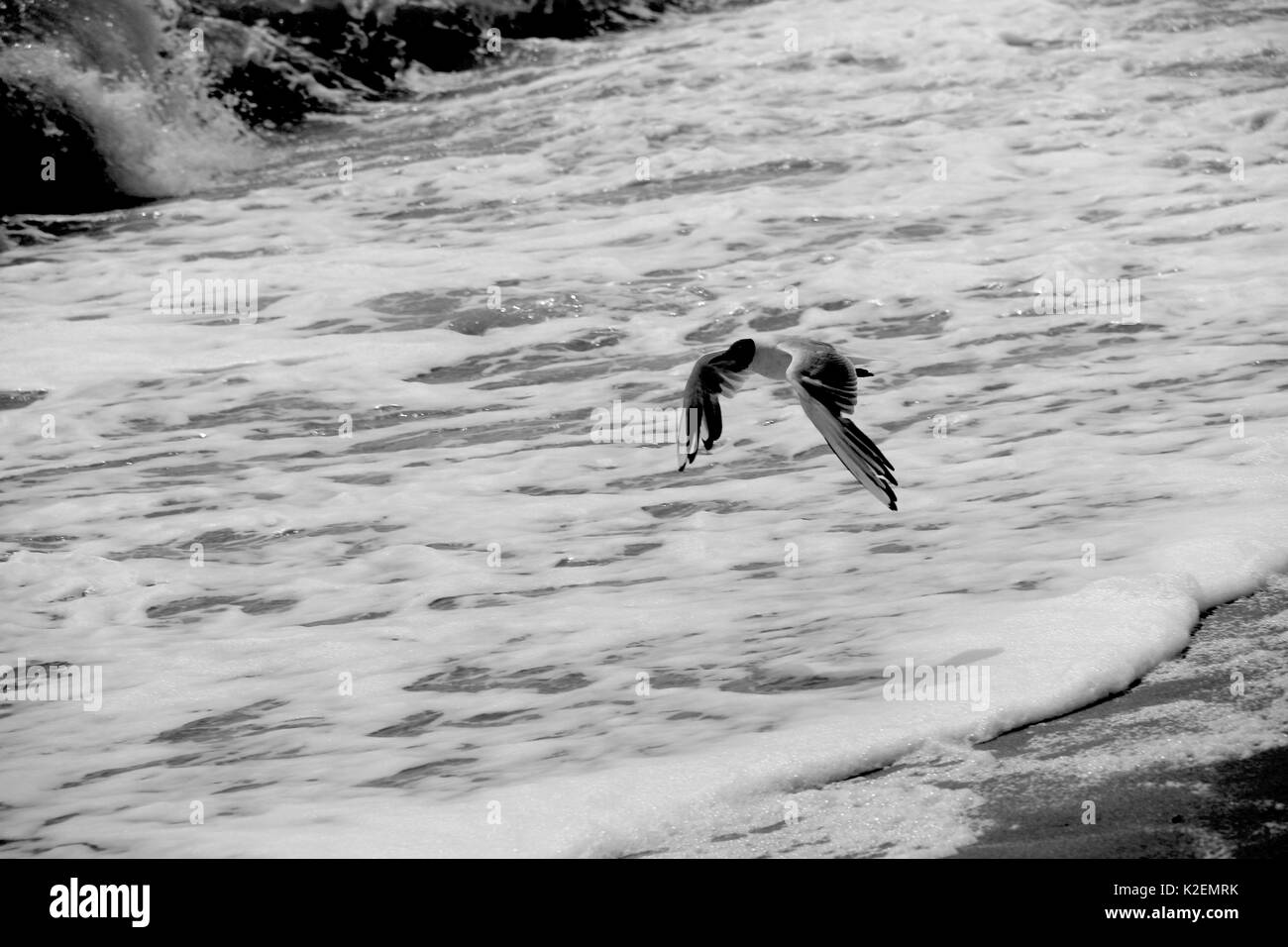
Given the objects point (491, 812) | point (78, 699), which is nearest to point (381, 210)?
point (78, 699)

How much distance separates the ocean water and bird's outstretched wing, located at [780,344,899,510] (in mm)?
535

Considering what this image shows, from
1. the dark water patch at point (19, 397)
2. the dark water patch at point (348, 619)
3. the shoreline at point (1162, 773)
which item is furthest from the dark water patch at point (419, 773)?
the dark water patch at point (19, 397)

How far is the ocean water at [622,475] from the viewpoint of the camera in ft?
10.2

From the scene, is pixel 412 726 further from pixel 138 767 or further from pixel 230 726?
pixel 138 767

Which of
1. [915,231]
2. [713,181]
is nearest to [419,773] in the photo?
[915,231]

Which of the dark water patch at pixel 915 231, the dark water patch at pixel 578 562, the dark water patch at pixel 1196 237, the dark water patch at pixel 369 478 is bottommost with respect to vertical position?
the dark water patch at pixel 578 562

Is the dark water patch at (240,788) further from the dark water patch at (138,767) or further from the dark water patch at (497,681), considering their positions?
the dark water patch at (497,681)

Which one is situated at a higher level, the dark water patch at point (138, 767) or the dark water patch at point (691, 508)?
the dark water patch at point (691, 508)

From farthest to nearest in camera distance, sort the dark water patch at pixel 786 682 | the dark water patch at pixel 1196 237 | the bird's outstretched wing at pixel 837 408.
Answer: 1. the dark water patch at pixel 1196 237
2. the dark water patch at pixel 786 682
3. the bird's outstretched wing at pixel 837 408

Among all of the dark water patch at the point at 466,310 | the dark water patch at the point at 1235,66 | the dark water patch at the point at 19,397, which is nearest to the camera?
Answer: the dark water patch at the point at 19,397

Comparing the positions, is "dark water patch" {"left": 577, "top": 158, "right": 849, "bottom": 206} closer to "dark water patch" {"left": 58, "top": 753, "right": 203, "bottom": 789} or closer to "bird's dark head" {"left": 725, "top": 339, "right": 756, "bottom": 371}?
"bird's dark head" {"left": 725, "top": 339, "right": 756, "bottom": 371}

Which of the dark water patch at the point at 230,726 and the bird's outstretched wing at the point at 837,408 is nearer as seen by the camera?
the bird's outstretched wing at the point at 837,408

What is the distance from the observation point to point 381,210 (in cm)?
945

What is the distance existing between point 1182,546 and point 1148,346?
229cm
